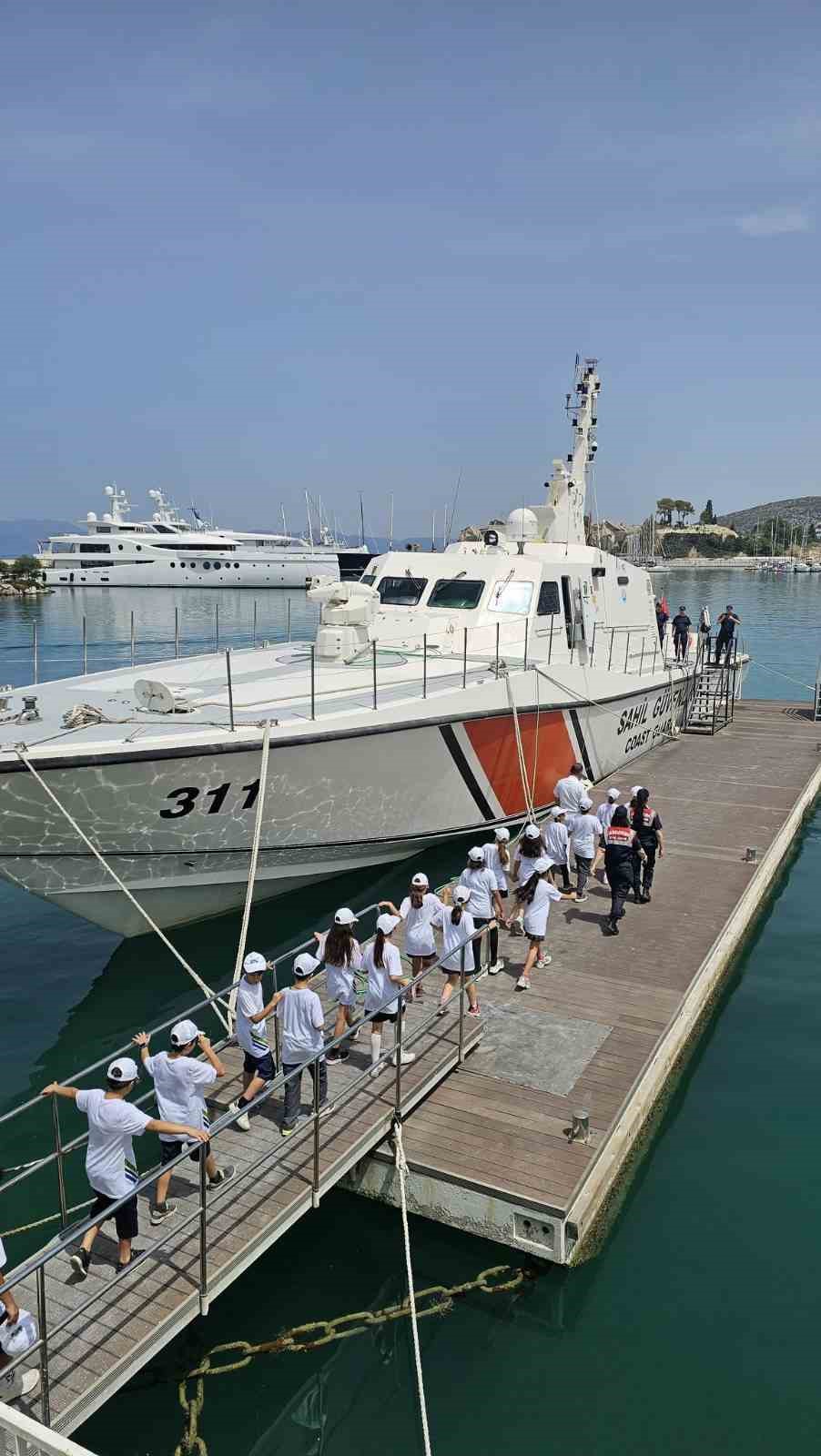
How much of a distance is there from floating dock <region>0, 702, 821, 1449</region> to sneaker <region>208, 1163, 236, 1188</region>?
8 centimetres

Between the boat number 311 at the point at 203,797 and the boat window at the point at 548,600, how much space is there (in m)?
5.48

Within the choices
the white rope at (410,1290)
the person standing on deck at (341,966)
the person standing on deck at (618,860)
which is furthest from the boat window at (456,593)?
the white rope at (410,1290)

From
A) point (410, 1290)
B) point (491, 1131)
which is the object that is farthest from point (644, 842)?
point (410, 1290)

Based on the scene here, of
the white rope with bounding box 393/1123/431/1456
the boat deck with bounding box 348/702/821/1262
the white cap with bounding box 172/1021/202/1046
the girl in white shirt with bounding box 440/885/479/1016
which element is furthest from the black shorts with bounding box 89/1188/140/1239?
the girl in white shirt with bounding box 440/885/479/1016

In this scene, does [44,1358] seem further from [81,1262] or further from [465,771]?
[465,771]

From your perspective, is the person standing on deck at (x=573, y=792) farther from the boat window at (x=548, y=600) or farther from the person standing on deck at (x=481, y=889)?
the boat window at (x=548, y=600)

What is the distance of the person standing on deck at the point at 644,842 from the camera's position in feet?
30.3

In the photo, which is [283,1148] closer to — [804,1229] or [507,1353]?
[507,1353]

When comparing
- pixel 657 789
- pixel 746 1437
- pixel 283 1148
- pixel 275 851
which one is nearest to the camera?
pixel 746 1437

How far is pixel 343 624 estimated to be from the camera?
11992 mm

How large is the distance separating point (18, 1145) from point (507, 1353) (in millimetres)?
4042

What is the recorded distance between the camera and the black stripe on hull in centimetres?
1035

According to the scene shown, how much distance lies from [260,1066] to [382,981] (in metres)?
0.96

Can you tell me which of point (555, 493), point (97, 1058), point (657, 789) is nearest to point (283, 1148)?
point (97, 1058)
